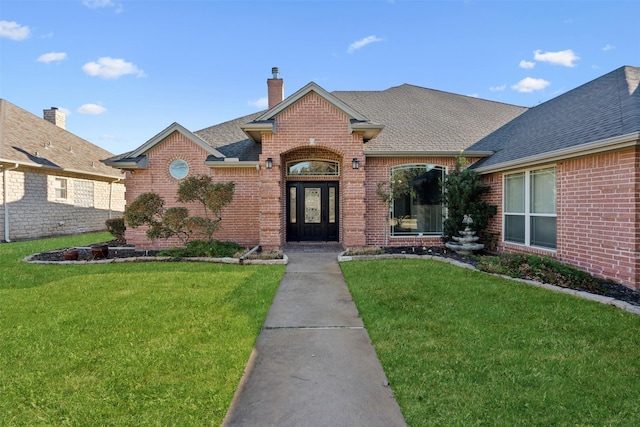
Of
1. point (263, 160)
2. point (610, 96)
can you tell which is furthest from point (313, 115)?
point (610, 96)

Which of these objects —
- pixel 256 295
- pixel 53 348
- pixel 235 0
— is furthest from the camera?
pixel 235 0

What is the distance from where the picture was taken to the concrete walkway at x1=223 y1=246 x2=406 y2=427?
8.75 feet

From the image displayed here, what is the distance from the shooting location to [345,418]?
2.64m

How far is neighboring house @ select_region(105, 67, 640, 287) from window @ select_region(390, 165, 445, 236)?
3 centimetres

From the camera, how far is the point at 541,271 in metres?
6.73

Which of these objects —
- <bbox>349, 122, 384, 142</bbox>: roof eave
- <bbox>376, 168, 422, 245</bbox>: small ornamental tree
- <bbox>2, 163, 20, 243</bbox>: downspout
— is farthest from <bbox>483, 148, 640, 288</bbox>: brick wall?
<bbox>2, 163, 20, 243</bbox>: downspout

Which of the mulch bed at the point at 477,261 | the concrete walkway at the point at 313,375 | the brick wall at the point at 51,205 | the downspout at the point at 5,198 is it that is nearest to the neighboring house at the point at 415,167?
the mulch bed at the point at 477,261

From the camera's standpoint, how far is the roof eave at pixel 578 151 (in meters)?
5.90

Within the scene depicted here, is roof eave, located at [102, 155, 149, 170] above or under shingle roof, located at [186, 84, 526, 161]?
under

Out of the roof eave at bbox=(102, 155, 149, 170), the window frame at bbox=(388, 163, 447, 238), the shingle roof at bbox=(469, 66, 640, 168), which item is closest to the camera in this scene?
the shingle roof at bbox=(469, 66, 640, 168)

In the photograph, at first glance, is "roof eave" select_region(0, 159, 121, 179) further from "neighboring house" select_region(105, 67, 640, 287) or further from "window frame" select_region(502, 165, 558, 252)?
"window frame" select_region(502, 165, 558, 252)

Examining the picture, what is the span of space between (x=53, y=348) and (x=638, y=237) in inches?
357

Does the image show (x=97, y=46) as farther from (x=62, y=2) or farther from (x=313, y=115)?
(x=313, y=115)

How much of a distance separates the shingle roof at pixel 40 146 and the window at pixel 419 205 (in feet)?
44.6
